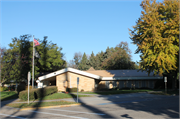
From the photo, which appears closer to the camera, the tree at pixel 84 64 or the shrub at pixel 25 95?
the shrub at pixel 25 95

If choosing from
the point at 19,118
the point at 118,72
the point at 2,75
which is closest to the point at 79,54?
the point at 118,72

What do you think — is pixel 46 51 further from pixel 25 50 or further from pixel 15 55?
pixel 15 55

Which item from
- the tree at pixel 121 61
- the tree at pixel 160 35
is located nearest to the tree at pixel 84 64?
the tree at pixel 121 61

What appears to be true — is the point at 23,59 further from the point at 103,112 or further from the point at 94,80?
the point at 103,112

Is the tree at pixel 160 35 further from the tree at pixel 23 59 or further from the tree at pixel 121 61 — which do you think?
the tree at pixel 121 61

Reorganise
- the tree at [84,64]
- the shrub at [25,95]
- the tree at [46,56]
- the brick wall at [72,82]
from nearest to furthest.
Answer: the shrub at [25,95] → the brick wall at [72,82] → the tree at [46,56] → the tree at [84,64]

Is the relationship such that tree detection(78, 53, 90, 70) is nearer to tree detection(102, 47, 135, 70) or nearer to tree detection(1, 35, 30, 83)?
tree detection(102, 47, 135, 70)

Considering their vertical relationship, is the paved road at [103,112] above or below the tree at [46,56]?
below

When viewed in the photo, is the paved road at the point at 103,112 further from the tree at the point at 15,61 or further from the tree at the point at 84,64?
the tree at the point at 84,64

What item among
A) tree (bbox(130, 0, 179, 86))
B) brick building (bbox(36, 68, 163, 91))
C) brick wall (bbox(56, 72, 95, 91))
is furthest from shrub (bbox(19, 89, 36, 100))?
tree (bbox(130, 0, 179, 86))

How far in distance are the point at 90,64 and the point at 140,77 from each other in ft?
147

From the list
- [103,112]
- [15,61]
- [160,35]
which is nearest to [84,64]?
[15,61]

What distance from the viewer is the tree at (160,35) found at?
72.8 ft

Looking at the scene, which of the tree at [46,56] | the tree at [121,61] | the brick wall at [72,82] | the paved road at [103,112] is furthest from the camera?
the tree at [121,61]
